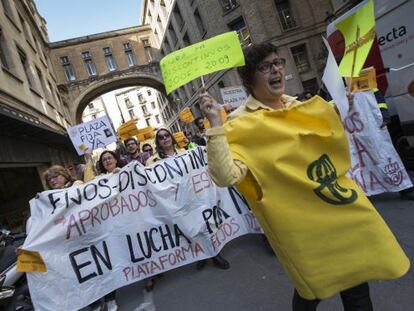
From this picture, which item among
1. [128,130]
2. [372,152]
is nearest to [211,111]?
[372,152]

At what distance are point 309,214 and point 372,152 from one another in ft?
11.3

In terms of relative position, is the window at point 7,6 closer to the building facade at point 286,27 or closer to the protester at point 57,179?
the building facade at point 286,27

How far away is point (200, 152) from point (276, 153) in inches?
122

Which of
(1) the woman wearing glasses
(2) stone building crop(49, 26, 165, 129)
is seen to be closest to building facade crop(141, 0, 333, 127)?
(2) stone building crop(49, 26, 165, 129)

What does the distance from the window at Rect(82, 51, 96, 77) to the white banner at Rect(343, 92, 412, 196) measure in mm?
37341

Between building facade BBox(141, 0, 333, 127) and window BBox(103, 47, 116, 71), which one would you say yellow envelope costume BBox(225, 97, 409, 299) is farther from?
window BBox(103, 47, 116, 71)

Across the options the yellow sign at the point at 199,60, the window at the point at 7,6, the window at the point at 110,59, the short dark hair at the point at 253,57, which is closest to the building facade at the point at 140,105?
the window at the point at 110,59

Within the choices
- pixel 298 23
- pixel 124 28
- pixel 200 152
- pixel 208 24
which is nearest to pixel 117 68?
pixel 124 28

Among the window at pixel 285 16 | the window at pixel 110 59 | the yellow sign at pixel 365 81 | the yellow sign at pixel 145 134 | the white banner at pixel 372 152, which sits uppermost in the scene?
the window at pixel 110 59

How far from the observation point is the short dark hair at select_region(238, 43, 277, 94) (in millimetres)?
2000

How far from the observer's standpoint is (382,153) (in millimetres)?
4699

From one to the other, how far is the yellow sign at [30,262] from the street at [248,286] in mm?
994

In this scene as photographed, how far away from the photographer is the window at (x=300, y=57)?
23.2 metres

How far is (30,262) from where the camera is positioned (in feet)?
12.4
